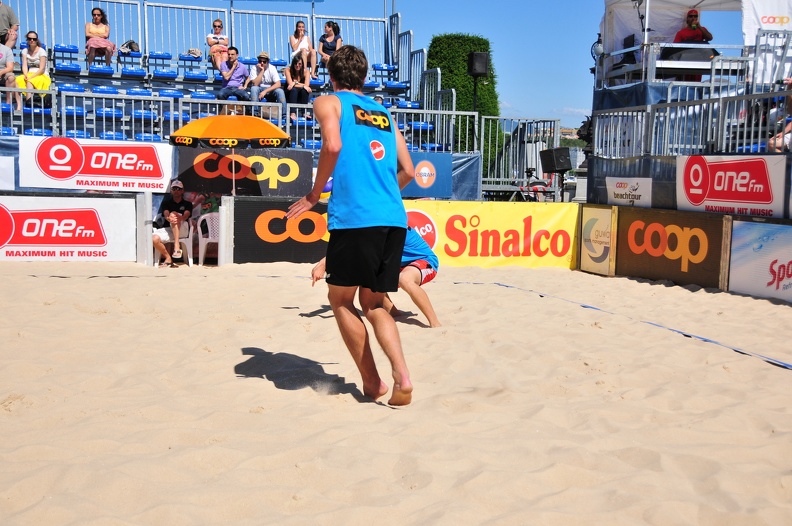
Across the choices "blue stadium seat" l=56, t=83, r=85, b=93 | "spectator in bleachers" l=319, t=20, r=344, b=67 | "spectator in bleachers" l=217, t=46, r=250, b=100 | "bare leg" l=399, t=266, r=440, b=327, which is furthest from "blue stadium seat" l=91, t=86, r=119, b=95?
"bare leg" l=399, t=266, r=440, b=327

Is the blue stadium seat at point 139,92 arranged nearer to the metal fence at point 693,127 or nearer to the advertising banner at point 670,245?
the metal fence at point 693,127

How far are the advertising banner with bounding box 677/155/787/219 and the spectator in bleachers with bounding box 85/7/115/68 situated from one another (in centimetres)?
1156

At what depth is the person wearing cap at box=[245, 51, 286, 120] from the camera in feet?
48.3

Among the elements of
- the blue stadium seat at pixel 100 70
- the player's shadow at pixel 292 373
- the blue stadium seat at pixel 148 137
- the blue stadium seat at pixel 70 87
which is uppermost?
the blue stadium seat at pixel 100 70

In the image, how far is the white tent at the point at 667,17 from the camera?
547 inches

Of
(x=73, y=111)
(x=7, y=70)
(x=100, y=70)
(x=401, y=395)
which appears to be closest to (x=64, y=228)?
(x=73, y=111)

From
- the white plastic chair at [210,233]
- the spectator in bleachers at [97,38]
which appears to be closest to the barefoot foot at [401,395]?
the white plastic chair at [210,233]

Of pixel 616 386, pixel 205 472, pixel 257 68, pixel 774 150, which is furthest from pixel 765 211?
pixel 257 68

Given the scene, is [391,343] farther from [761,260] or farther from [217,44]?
[217,44]

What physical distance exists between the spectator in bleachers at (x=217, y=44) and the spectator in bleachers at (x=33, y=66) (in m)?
3.23

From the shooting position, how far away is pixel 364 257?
388cm

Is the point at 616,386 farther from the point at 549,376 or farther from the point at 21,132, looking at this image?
the point at 21,132

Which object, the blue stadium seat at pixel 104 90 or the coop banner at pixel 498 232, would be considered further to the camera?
the blue stadium seat at pixel 104 90

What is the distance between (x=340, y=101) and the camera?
13.0ft
